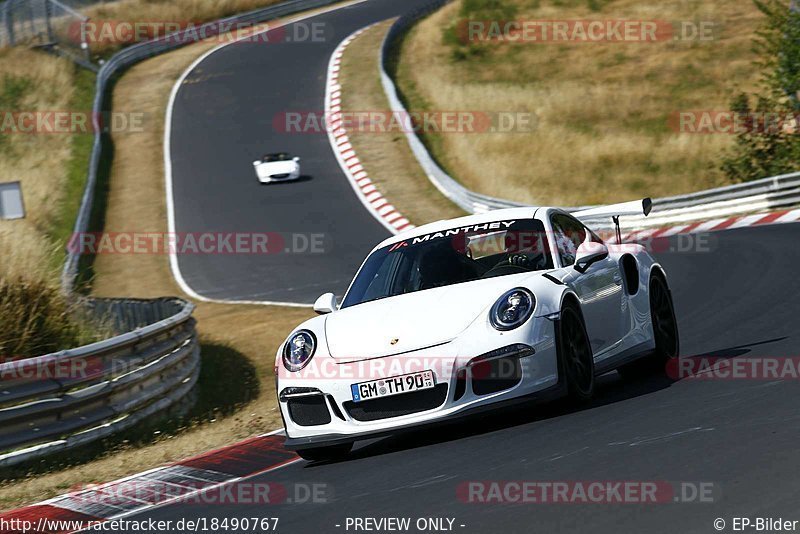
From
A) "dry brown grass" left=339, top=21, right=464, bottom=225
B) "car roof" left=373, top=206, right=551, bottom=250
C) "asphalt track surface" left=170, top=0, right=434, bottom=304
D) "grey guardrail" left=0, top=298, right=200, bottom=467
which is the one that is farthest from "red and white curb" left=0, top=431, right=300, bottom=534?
"dry brown grass" left=339, top=21, right=464, bottom=225

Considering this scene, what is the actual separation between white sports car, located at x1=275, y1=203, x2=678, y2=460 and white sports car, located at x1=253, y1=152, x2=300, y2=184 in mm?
22248

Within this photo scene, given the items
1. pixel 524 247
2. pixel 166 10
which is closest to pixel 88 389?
pixel 524 247

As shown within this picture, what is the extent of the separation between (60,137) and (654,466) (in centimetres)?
3292

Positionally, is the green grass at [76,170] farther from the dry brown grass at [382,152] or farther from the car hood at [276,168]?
the dry brown grass at [382,152]

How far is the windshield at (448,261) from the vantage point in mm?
8242

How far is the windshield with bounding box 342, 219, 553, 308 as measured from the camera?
8242 millimetres

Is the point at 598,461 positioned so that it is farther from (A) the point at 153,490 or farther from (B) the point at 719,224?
(B) the point at 719,224

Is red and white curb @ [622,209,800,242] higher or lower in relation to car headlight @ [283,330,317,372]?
lower

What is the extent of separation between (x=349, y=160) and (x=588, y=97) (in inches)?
470

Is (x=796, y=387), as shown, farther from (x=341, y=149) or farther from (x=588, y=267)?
(x=341, y=149)

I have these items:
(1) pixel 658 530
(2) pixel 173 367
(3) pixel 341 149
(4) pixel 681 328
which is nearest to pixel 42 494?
(2) pixel 173 367

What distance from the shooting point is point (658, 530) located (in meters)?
4.62

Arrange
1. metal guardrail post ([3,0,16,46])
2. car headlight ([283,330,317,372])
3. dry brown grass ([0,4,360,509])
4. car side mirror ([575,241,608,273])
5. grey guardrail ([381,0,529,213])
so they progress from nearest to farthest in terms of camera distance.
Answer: car headlight ([283,330,317,372]), car side mirror ([575,241,608,273]), dry brown grass ([0,4,360,509]), grey guardrail ([381,0,529,213]), metal guardrail post ([3,0,16,46])

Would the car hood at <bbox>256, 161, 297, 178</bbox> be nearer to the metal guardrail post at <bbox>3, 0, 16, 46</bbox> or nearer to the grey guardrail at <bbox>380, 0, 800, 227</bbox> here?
the grey guardrail at <bbox>380, 0, 800, 227</bbox>
